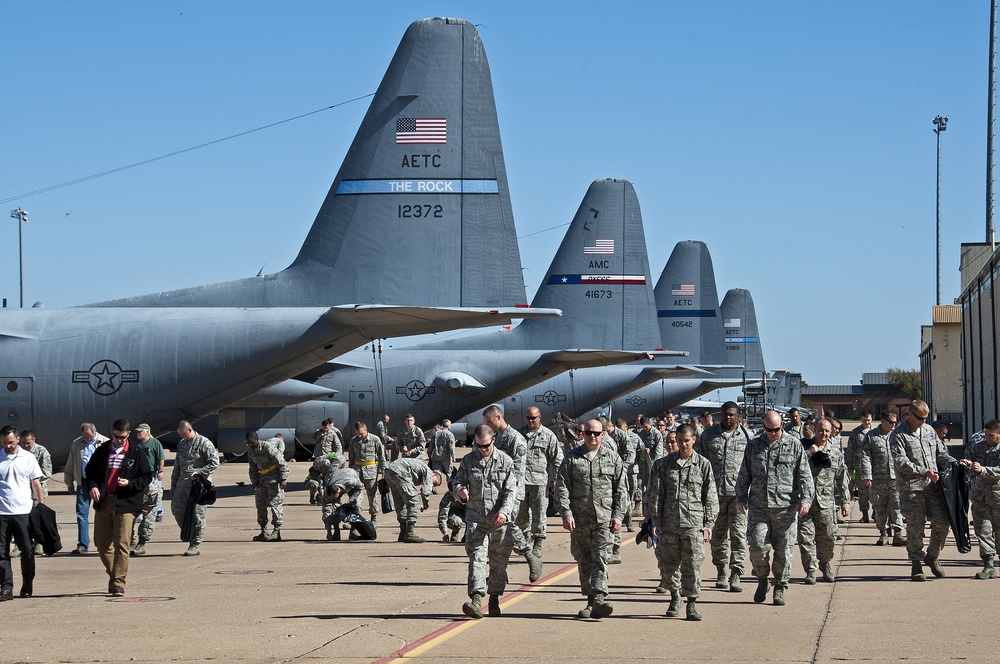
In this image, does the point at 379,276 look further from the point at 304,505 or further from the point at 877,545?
the point at 877,545

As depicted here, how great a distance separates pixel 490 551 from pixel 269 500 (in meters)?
7.22

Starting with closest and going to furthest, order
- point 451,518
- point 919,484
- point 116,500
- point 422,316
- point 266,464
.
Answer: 1. point 116,500
2. point 919,484
3. point 266,464
4. point 451,518
5. point 422,316

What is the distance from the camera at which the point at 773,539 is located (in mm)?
10438

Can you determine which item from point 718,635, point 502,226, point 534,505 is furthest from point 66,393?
point 718,635

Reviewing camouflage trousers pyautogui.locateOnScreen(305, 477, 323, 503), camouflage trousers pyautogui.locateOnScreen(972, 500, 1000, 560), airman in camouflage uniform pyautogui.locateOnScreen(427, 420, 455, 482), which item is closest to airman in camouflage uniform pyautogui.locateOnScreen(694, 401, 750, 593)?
camouflage trousers pyautogui.locateOnScreen(972, 500, 1000, 560)

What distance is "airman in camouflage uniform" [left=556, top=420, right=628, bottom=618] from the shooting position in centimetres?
962

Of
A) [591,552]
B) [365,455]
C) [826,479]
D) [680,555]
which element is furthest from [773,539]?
[365,455]

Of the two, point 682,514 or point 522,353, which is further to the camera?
point 522,353

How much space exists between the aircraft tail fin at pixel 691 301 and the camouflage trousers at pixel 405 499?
35277mm

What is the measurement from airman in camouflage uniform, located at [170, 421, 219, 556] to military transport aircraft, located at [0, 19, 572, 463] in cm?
584

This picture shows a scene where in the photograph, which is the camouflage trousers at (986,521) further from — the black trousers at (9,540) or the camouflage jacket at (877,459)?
the black trousers at (9,540)

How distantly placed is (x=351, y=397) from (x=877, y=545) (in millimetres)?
19686

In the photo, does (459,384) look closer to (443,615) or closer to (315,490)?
(315,490)

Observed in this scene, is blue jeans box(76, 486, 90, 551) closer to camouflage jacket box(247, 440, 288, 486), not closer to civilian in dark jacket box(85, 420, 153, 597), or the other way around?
camouflage jacket box(247, 440, 288, 486)
